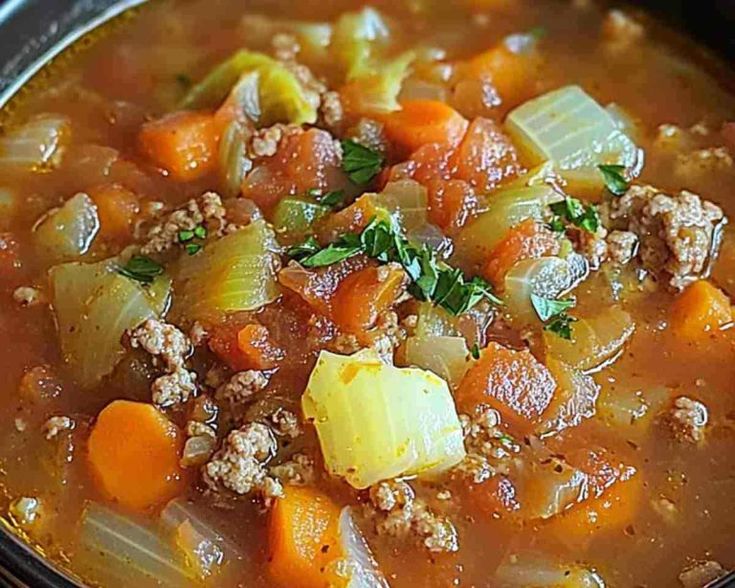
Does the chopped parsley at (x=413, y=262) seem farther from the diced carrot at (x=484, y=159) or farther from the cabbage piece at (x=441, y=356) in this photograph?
the diced carrot at (x=484, y=159)

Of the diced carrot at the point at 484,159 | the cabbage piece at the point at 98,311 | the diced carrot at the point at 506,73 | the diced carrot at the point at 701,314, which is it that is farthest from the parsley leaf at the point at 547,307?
the cabbage piece at the point at 98,311

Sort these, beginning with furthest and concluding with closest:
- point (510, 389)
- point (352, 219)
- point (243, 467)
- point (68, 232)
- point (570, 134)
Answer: point (570, 134)
point (68, 232)
point (352, 219)
point (510, 389)
point (243, 467)

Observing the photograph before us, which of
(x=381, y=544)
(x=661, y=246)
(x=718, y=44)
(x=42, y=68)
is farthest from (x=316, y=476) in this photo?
(x=718, y=44)

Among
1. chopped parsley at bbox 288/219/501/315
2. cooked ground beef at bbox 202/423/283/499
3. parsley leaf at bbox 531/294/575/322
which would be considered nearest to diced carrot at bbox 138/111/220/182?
chopped parsley at bbox 288/219/501/315

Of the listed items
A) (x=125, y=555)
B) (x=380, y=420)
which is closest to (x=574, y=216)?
(x=380, y=420)

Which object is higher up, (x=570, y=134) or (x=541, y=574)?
(x=570, y=134)

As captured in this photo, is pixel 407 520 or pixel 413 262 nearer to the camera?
pixel 407 520

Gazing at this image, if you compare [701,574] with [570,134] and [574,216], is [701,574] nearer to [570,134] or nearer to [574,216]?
[574,216]
